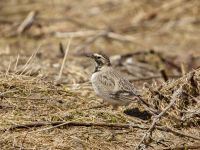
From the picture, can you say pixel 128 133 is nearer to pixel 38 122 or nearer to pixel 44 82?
pixel 38 122

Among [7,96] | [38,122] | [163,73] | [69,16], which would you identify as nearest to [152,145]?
[38,122]

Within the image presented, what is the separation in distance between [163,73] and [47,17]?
19.1 ft

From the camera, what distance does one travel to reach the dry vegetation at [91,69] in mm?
8398

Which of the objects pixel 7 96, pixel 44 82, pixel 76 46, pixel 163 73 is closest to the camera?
pixel 7 96

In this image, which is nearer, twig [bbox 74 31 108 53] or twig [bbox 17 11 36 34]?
twig [bbox 74 31 108 53]

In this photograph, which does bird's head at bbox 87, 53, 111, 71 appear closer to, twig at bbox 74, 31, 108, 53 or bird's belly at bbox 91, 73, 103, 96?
bird's belly at bbox 91, 73, 103, 96

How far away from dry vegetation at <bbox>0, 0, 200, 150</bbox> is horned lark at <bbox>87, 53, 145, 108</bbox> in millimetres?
167

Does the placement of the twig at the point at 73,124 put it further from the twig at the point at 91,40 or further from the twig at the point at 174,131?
the twig at the point at 91,40

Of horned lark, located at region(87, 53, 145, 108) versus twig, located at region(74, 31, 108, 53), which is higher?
twig, located at region(74, 31, 108, 53)

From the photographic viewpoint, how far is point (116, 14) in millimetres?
17719

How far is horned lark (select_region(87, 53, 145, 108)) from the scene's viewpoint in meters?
9.27

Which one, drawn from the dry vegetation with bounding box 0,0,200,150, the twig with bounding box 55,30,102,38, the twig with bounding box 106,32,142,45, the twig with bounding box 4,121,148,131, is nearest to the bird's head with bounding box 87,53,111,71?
the dry vegetation with bounding box 0,0,200,150

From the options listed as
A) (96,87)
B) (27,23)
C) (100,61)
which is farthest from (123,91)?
(27,23)

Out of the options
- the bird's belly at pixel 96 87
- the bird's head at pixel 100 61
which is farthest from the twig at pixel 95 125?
the bird's head at pixel 100 61
